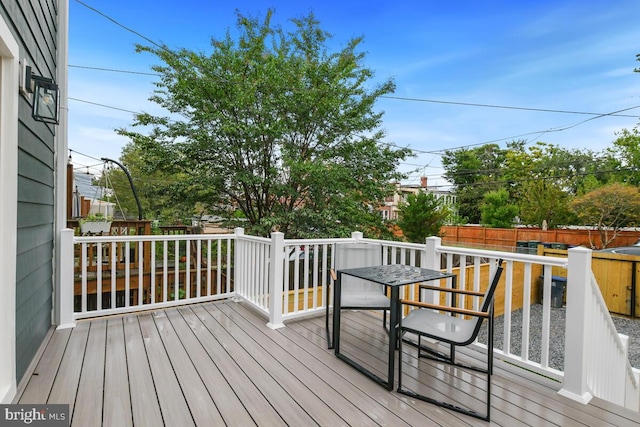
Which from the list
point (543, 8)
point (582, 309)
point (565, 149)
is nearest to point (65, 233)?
point (582, 309)

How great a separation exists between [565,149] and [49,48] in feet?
92.1

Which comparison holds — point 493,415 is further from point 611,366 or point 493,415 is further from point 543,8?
point 543,8

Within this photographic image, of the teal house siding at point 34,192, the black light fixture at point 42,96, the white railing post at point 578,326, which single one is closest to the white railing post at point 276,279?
the teal house siding at point 34,192

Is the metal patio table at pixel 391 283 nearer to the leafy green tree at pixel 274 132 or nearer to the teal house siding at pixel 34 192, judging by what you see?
the teal house siding at pixel 34 192

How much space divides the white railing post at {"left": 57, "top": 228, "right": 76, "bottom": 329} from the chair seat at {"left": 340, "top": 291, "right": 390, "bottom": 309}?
259 cm

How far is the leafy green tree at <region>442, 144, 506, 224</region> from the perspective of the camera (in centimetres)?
2448

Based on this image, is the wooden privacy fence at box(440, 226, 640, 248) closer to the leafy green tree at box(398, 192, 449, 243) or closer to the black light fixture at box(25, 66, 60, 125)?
the leafy green tree at box(398, 192, 449, 243)

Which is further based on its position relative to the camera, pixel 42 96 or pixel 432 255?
pixel 432 255

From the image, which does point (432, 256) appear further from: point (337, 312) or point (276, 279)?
point (276, 279)

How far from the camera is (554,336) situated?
A: 5.70m

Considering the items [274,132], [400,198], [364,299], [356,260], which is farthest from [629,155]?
[364,299]

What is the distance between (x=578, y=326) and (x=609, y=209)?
47.1 ft

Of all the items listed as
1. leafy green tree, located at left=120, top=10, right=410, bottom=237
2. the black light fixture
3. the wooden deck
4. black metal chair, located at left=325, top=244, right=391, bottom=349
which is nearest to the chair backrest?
black metal chair, located at left=325, top=244, right=391, bottom=349

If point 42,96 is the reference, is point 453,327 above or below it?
below
